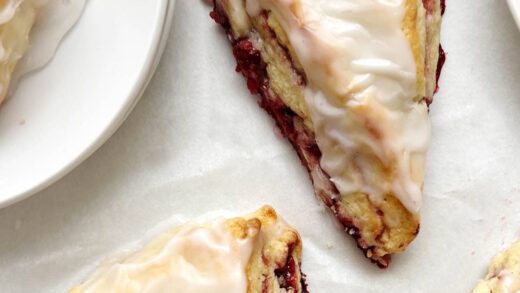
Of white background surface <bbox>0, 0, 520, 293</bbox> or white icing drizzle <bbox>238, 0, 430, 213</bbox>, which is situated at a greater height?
white icing drizzle <bbox>238, 0, 430, 213</bbox>

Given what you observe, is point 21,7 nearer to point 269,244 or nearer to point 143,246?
point 143,246

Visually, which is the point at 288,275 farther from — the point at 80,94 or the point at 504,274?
the point at 80,94

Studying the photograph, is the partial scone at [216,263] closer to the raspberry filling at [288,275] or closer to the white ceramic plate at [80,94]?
the raspberry filling at [288,275]

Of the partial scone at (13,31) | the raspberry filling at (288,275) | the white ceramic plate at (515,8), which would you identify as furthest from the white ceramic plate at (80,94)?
the white ceramic plate at (515,8)

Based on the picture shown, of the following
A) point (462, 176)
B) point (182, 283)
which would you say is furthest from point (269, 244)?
point (462, 176)

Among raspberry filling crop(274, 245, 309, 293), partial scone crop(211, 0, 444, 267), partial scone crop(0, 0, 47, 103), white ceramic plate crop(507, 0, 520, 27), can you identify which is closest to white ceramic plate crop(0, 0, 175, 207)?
partial scone crop(0, 0, 47, 103)

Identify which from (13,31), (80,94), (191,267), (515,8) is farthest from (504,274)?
(13,31)

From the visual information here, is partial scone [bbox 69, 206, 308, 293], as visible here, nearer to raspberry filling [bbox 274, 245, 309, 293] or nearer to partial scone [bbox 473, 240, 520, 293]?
raspberry filling [bbox 274, 245, 309, 293]
